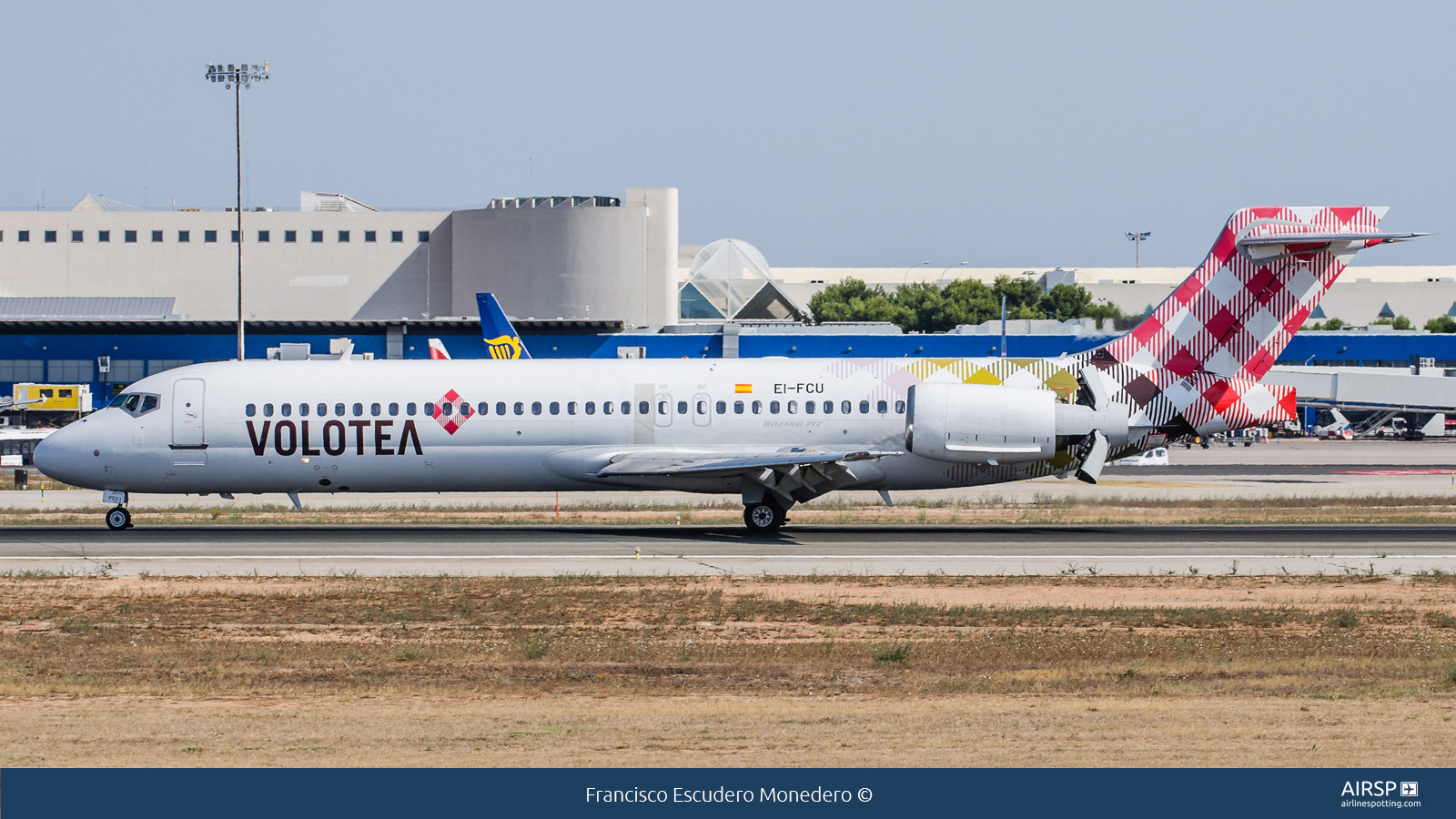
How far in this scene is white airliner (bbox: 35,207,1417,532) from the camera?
32.6 metres

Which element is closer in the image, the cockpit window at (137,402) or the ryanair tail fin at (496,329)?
the cockpit window at (137,402)

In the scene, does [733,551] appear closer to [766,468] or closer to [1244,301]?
[766,468]

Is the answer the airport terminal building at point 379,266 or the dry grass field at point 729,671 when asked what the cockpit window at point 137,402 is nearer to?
the dry grass field at point 729,671

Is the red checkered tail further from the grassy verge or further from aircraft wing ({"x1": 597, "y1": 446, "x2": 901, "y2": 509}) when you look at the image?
aircraft wing ({"x1": 597, "y1": 446, "x2": 901, "y2": 509})

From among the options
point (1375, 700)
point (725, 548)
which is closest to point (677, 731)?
point (1375, 700)

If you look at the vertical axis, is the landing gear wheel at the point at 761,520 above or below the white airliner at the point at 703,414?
below

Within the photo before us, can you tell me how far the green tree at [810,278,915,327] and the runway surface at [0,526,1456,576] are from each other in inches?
4904

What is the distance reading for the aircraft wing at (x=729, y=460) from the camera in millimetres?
31141

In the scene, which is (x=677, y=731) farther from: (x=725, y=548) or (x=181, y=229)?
(x=181, y=229)

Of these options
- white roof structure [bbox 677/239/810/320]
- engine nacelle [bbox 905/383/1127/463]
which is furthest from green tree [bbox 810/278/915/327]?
engine nacelle [bbox 905/383/1127/463]

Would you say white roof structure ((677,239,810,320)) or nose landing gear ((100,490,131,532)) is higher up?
white roof structure ((677,239,810,320))

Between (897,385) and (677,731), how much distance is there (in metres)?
20.7

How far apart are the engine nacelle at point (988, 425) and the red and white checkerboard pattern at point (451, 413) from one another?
33.6ft

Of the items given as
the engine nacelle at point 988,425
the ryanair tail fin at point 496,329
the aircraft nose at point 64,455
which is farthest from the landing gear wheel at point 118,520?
the engine nacelle at point 988,425
